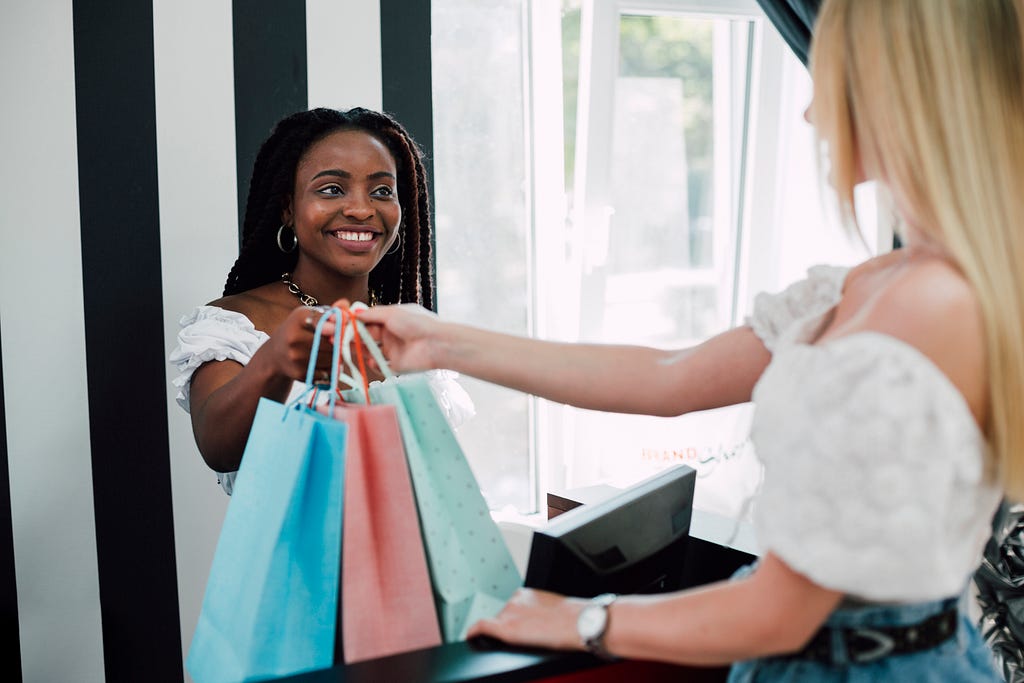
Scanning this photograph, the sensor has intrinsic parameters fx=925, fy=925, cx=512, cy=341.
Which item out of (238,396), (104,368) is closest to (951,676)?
(238,396)

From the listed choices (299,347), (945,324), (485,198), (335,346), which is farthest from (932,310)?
(485,198)

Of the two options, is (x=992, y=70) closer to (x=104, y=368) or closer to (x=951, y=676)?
(x=951, y=676)

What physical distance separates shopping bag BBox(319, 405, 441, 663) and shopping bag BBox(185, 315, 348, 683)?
0.05 ft

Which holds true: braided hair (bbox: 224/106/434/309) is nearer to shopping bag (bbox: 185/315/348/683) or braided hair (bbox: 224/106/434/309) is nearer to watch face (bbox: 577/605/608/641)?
shopping bag (bbox: 185/315/348/683)

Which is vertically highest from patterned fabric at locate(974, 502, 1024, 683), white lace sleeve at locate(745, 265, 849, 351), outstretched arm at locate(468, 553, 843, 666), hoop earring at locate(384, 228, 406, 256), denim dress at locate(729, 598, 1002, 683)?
hoop earring at locate(384, 228, 406, 256)

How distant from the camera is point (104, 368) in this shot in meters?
1.94

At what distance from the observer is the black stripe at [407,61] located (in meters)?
2.16

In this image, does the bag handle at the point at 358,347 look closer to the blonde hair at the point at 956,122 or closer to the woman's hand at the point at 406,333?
the woman's hand at the point at 406,333

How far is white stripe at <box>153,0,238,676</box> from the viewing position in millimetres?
1943

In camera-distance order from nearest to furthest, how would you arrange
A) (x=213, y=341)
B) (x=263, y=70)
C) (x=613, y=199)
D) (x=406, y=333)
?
(x=406, y=333) < (x=213, y=341) < (x=263, y=70) < (x=613, y=199)

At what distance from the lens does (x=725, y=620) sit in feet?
2.23

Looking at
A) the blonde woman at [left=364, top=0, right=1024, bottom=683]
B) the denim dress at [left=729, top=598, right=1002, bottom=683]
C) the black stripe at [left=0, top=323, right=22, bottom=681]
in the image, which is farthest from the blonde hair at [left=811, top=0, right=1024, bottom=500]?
the black stripe at [left=0, top=323, right=22, bottom=681]

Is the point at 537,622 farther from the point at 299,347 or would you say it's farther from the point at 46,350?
the point at 46,350

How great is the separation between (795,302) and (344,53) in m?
1.51
